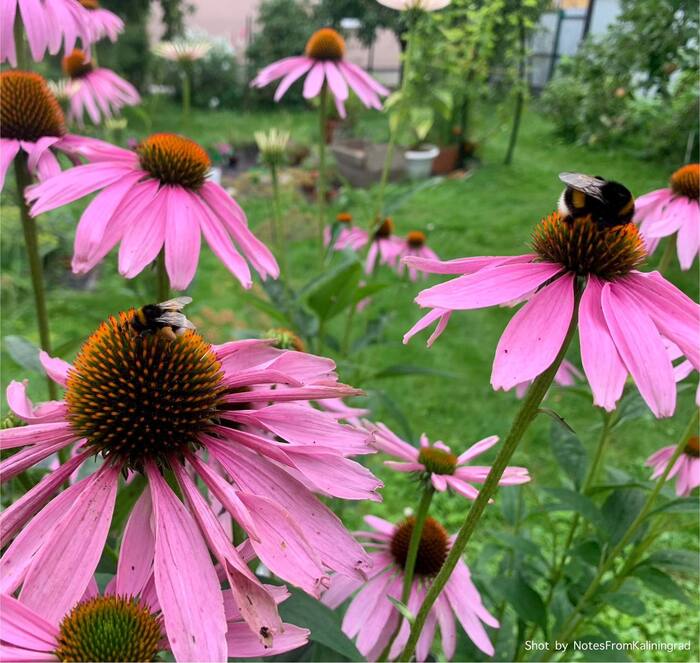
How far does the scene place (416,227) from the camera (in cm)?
342

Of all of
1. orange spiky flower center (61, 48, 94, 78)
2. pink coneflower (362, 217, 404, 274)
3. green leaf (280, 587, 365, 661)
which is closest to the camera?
green leaf (280, 587, 365, 661)

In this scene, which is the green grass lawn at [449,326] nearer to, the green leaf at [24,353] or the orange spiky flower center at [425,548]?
the green leaf at [24,353]

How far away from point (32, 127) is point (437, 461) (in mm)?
629

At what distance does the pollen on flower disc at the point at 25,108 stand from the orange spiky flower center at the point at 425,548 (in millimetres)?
648

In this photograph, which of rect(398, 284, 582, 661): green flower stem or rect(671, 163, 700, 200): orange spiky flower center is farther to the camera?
rect(671, 163, 700, 200): orange spiky flower center

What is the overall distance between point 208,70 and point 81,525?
7.19 meters

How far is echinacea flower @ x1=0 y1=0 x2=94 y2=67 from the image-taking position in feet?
2.32

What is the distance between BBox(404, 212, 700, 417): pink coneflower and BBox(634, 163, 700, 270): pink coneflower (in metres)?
0.40

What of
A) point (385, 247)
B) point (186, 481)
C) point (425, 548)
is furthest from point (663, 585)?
point (385, 247)

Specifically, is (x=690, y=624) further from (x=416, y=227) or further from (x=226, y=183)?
(x=226, y=183)

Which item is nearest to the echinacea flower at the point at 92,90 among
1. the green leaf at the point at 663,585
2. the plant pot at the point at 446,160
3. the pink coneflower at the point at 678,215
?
the pink coneflower at the point at 678,215

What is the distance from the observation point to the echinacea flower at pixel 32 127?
0.76 metres

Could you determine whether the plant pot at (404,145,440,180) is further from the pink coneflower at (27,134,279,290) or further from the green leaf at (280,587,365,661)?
the green leaf at (280,587,365,661)

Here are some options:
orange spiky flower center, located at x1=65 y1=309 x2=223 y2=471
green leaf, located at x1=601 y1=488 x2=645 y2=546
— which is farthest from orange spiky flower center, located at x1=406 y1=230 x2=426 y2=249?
orange spiky flower center, located at x1=65 y1=309 x2=223 y2=471
